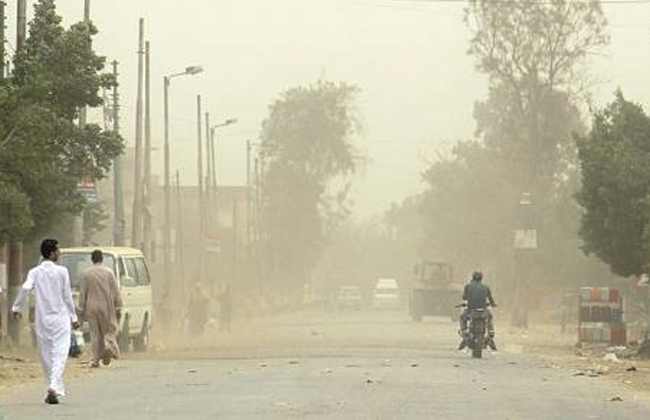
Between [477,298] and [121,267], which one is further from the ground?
[121,267]

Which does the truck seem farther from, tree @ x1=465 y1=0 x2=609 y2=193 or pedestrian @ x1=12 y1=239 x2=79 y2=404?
pedestrian @ x1=12 y1=239 x2=79 y2=404

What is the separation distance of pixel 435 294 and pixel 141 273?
1298 inches

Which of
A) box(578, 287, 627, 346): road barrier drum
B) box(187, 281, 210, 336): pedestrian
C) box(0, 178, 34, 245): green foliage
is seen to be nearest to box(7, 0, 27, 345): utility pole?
box(0, 178, 34, 245): green foliage

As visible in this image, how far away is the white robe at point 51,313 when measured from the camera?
18.9m

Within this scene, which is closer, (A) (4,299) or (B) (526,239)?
(A) (4,299)

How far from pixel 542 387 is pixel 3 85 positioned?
12489mm

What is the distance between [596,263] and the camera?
220 feet

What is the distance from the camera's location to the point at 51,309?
62.8 ft

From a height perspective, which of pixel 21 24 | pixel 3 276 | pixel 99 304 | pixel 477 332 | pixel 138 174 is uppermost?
pixel 21 24

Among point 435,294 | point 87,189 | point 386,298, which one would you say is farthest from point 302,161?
point 87,189

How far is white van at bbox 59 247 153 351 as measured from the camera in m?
32.2

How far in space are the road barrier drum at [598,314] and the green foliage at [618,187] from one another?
2.37 feet

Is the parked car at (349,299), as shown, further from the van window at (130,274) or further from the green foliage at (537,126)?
the van window at (130,274)

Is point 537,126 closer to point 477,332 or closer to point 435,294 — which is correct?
point 435,294
